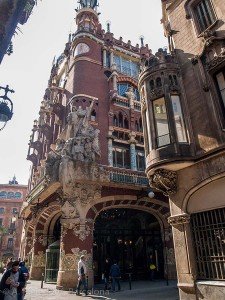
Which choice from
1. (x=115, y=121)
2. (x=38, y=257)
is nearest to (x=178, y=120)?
(x=115, y=121)

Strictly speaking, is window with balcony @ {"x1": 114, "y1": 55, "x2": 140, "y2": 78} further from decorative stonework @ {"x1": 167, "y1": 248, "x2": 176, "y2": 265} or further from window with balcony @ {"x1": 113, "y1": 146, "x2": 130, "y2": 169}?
decorative stonework @ {"x1": 167, "y1": 248, "x2": 176, "y2": 265}

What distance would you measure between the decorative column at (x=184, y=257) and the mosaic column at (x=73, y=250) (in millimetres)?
8064

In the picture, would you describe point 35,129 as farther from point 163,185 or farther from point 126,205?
point 163,185

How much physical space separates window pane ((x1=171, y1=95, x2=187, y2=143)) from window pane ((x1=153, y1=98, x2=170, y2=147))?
1.34 ft

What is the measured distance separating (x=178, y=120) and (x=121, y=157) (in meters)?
11.7

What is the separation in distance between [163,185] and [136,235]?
40.2 ft

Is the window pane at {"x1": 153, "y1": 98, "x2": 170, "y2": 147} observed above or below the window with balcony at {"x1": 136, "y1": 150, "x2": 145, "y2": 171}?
below

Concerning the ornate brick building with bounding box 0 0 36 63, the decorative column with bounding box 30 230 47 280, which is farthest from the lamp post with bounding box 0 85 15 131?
the decorative column with bounding box 30 230 47 280

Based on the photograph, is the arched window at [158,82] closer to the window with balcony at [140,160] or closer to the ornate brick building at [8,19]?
the ornate brick building at [8,19]

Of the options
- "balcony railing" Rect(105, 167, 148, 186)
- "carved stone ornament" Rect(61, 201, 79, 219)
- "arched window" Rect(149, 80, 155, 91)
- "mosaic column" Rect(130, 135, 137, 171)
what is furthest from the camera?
"mosaic column" Rect(130, 135, 137, 171)

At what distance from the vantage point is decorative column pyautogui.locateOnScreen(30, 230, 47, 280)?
77.6 ft

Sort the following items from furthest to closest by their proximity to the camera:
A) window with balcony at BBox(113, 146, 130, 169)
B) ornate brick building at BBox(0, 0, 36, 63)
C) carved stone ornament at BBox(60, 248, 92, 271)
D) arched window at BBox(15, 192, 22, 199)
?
1. arched window at BBox(15, 192, 22, 199)
2. window with balcony at BBox(113, 146, 130, 169)
3. carved stone ornament at BBox(60, 248, 92, 271)
4. ornate brick building at BBox(0, 0, 36, 63)

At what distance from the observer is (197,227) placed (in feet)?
32.5

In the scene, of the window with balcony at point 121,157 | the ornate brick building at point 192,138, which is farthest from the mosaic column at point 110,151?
the ornate brick building at point 192,138
